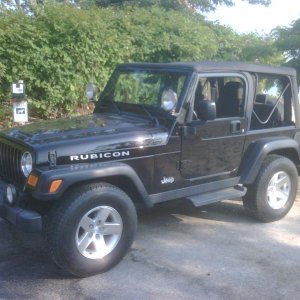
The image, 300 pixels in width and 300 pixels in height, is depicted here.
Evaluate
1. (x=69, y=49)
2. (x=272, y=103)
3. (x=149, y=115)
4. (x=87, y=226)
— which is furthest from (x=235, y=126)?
(x=69, y=49)

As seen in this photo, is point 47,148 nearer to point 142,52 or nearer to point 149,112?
point 149,112

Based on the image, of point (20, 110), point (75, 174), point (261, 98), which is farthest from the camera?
point (20, 110)

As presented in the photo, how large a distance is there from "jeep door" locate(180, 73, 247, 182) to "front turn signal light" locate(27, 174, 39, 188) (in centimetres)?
152

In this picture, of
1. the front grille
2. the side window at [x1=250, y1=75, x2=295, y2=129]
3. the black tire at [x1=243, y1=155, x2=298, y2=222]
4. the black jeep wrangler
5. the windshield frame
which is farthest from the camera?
the side window at [x1=250, y1=75, x2=295, y2=129]

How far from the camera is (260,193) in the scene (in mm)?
5359

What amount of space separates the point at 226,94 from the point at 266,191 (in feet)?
3.99

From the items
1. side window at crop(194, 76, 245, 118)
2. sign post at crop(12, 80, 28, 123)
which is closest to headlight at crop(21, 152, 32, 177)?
side window at crop(194, 76, 245, 118)

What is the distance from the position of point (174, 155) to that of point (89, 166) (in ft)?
3.20

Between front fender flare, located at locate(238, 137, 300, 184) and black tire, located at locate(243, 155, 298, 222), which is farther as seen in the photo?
black tire, located at locate(243, 155, 298, 222)

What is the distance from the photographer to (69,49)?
379 inches

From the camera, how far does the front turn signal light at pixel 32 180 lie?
12.4 ft

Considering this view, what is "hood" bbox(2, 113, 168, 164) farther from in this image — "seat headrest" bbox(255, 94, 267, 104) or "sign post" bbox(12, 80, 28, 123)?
"sign post" bbox(12, 80, 28, 123)

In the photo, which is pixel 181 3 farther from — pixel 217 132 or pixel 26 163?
pixel 26 163

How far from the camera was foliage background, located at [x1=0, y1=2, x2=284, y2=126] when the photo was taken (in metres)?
9.09
